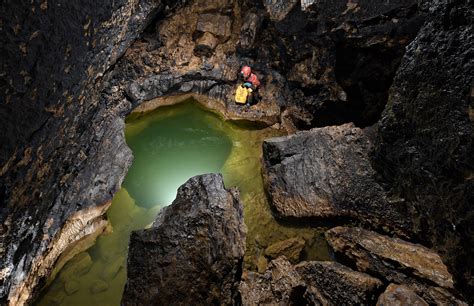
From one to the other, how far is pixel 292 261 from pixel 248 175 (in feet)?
8.03

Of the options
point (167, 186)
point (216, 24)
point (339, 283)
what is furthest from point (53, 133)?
point (216, 24)

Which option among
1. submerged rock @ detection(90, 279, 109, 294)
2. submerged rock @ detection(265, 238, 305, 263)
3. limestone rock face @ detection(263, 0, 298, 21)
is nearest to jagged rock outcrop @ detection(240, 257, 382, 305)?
submerged rock @ detection(265, 238, 305, 263)

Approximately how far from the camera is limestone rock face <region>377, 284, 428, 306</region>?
3783 millimetres

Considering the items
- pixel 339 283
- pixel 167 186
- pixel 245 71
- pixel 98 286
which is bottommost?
pixel 339 283

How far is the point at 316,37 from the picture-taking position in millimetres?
6859

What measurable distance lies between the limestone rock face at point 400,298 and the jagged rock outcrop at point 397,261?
27 cm

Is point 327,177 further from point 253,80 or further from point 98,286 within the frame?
point 98,286

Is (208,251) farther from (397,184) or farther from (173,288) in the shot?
(397,184)

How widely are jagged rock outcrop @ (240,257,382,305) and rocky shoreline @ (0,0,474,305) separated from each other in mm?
30

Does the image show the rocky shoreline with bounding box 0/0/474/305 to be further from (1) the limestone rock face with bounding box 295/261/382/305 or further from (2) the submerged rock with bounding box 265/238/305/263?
(2) the submerged rock with bounding box 265/238/305/263

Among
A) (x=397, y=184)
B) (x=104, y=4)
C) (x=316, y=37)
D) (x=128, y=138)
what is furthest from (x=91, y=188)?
(x=316, y=37)

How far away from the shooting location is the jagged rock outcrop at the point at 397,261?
13.2 ft

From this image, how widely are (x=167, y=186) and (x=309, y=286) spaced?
3994 millimetres

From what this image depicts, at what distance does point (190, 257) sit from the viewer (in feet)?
13.9
